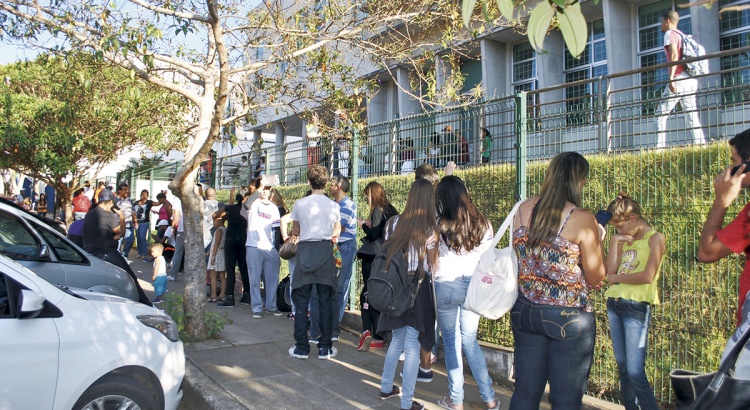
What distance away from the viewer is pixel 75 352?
157 inches

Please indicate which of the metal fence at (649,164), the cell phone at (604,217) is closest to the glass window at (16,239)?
the metal fence at (649,164)

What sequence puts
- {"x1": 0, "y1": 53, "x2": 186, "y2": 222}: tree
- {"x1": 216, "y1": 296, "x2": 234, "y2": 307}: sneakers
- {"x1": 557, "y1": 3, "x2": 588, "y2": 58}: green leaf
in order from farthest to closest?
{"x1": 0, "y1": 53, "x2": 186, "y2": 222}: tree
{"x1": 216, "y1": 296, "x2": 234, "y2": 307}: sneakers
{"x1": 557, "y1": 3, "x2": 588, "y2": 58}: green leaf

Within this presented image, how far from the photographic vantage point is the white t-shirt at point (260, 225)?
855cm

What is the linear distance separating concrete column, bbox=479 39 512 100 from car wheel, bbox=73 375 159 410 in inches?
458

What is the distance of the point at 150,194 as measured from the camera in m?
18.4

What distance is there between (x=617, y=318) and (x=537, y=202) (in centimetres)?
158

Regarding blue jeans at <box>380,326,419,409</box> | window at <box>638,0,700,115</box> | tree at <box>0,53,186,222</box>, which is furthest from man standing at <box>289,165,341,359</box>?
window at <box>638,0,700,115</box>

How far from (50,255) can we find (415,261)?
4268 mm

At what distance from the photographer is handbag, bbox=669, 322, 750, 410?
189 cm

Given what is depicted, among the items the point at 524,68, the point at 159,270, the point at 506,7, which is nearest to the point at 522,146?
the point at 506,7

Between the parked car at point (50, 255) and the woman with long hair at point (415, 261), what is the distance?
368cm

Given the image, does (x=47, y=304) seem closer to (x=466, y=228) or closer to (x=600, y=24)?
(x=466, y=228)

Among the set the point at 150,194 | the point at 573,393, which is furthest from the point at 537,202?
the point at 150,194

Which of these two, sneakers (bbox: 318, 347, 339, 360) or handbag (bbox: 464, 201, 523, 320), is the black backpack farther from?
sneakers (bbox: 318, 347, 339, 360)
